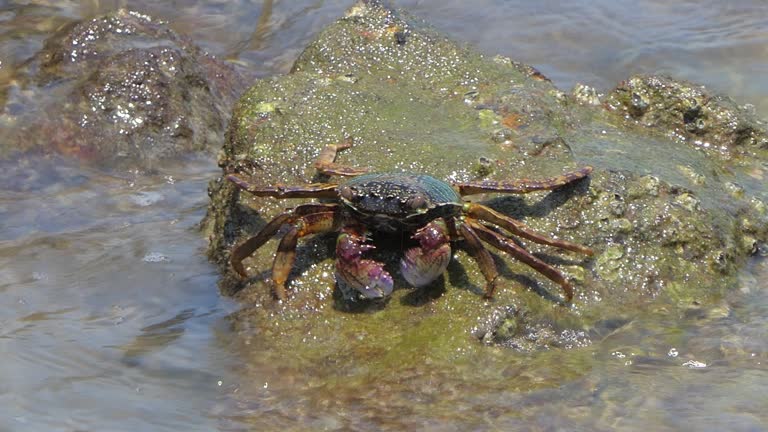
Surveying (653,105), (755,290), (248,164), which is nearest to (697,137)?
(653,105)

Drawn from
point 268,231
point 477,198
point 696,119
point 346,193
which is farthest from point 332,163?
point 696,119

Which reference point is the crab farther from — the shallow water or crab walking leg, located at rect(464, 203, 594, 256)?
the shallow water

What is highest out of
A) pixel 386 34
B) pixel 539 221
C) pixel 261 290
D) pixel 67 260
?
pixel 386 34

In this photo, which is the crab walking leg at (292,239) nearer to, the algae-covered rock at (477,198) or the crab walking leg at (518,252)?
the algae-covered rock at (477,198)

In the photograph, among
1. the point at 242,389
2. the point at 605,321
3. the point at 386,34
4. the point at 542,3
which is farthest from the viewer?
the point at 542,3

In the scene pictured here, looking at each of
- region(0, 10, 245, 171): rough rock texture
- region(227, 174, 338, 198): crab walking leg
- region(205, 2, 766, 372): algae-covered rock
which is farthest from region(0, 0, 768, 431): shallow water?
region(227, 174, 338, 198): crab walking leg

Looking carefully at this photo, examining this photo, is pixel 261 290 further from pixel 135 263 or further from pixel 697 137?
pixel 697 137
